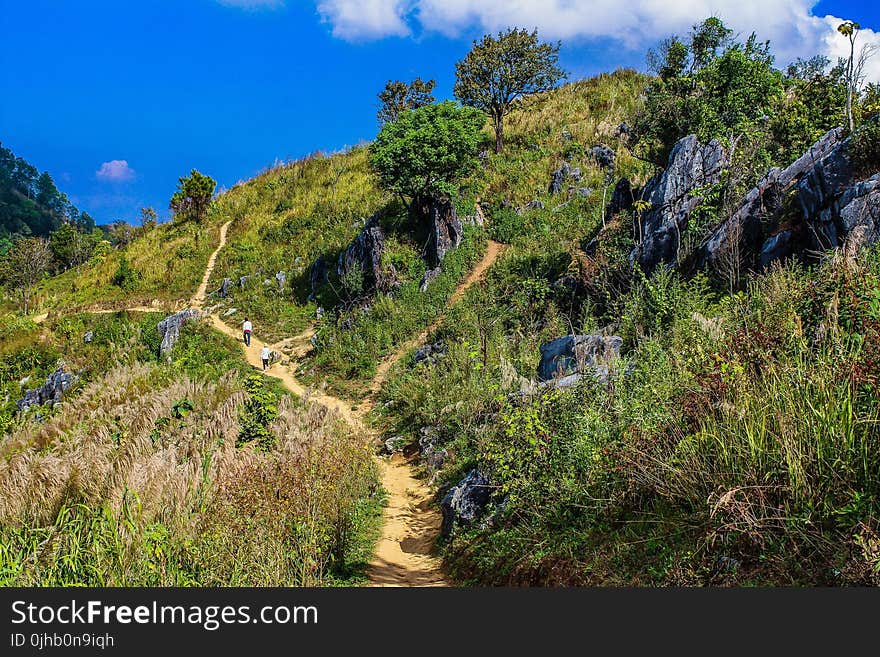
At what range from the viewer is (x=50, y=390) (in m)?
19.6

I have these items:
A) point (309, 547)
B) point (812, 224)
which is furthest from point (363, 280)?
point (309, 547)

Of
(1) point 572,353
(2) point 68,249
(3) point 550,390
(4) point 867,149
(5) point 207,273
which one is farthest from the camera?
(2) point 68,249

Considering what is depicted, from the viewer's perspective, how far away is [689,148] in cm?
1319

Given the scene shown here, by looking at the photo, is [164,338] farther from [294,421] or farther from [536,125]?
[536,125]

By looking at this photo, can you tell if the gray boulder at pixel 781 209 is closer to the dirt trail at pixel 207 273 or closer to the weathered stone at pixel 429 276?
the weathered stone at pixel 429 276

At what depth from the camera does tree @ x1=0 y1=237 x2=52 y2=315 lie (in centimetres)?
3409

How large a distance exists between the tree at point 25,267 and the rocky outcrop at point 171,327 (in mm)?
17314

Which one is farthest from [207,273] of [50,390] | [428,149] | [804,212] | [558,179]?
[804,212]

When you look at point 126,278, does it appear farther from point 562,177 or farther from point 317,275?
point 562,177

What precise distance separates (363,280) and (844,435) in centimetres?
1946

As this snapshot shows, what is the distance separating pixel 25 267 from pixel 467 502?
39489 mm

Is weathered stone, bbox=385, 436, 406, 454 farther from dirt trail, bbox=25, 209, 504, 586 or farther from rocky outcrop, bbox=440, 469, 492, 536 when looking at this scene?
rocky outcrop, bbox=440, 469, 492, 536

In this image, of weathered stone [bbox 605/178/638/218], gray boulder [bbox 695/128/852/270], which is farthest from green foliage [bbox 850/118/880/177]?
weathered stone [bbox 605/178/638/218]

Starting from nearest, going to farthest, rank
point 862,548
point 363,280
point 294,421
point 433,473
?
point 862,548 → point 294,421 → point 433,473 → point 363,280
